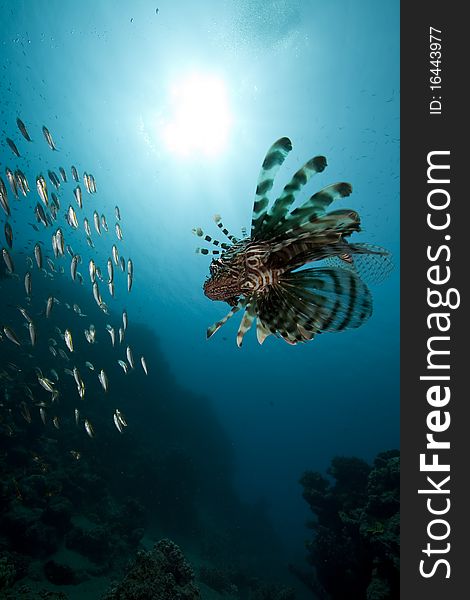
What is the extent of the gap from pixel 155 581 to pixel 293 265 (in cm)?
585

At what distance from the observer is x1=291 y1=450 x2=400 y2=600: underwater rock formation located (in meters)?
6.35

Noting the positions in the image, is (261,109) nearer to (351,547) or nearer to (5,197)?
(5,197)

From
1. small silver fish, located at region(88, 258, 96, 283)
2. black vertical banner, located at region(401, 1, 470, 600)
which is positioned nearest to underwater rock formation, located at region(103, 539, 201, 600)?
black vertical banner, located at region(401, 1, 470, 600)

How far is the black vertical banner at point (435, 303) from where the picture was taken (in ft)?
10.6

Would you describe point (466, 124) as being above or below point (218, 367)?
below


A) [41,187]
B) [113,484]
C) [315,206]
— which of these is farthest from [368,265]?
[113,484]

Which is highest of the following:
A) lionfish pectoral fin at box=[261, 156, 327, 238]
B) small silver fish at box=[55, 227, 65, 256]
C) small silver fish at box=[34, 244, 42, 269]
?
small silver fish at box=[55, 227, 65, 256]

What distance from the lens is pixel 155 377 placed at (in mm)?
28641

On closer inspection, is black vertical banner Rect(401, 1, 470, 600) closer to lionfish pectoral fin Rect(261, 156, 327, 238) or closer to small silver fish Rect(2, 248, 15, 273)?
lionfish pectoral fin Rect(261, 156, 327, 238)

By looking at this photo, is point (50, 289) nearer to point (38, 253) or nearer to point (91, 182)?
point (91, 182)

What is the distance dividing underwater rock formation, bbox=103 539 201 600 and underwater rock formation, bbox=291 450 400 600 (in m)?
3.53

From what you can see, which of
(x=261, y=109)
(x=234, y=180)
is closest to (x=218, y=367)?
(x=234, y=180)

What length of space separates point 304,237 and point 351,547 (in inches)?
393

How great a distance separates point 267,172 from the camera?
2527 mm
